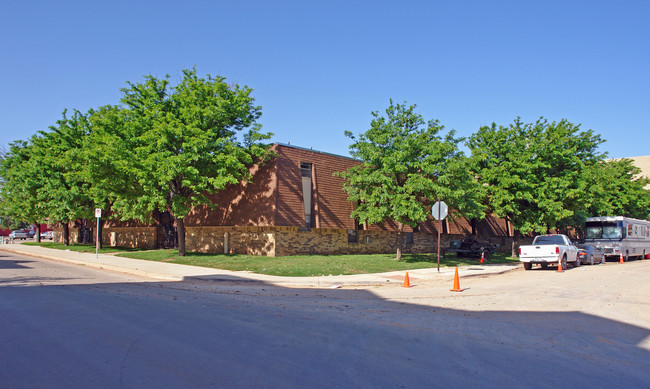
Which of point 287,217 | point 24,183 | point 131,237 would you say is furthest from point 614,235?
point 24,183

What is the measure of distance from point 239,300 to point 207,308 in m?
1.58

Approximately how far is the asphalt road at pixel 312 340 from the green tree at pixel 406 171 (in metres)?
8.63

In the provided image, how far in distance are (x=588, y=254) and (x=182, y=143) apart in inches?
979

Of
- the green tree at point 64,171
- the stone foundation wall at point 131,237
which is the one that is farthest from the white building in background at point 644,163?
the green tree at point 64,171

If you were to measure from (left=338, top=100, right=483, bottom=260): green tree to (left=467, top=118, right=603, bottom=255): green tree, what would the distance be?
5.59 meters

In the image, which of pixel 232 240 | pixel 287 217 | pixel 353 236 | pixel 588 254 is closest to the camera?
pixel 287 217

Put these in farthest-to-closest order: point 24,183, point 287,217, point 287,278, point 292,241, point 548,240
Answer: point 24,183 < point 292,241 < point 287,217 < point 548,240 < point 287,278

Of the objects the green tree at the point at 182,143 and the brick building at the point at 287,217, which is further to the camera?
the brick building at the point at 287,217

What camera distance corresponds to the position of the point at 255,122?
2538 cm

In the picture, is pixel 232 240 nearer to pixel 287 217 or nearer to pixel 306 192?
pixel 287 217

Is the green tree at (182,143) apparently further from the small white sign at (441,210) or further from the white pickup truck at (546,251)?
the white pickup truck at (546,251)

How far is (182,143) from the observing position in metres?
21.7

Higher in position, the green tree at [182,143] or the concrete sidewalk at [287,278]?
the green tree at [182,143]

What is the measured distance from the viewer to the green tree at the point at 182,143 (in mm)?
21547
